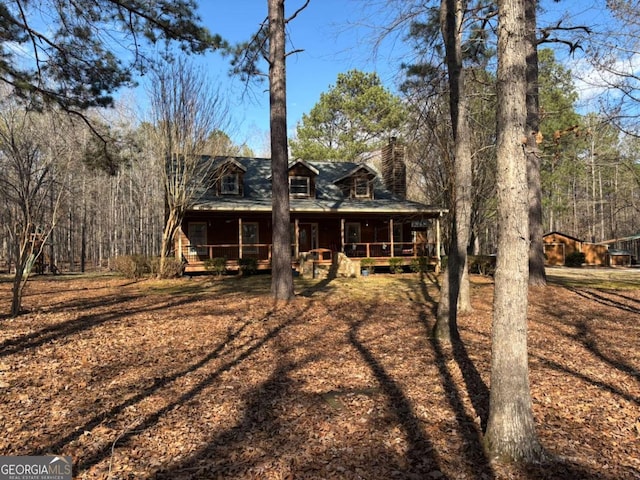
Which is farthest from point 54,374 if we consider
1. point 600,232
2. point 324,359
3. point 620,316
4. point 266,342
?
point 600,232

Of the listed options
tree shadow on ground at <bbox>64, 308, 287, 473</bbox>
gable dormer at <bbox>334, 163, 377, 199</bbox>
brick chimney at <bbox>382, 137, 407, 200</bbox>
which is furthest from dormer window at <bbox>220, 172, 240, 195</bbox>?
tree shadow on ground at <bbox>64, 308, 287, 473</bbox>

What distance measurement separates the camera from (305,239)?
21.5 meters

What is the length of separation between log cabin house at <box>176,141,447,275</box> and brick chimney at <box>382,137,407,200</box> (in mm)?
57

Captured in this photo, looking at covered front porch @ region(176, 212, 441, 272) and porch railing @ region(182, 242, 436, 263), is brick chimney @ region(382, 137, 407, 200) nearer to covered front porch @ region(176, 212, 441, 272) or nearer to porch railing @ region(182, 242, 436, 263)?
covered front porch @ region(176, 212, 441, 272)

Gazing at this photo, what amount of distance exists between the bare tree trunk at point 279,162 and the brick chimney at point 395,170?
1313 centimetres

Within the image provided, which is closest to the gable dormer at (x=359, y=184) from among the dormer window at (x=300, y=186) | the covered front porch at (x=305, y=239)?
the covered front porch at (x=305, y=239)

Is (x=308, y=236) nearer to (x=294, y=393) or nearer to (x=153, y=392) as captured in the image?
(x=294, y=393)

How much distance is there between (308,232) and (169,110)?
31.1 ft

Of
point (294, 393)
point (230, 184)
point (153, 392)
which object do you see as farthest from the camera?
point (230, 184)

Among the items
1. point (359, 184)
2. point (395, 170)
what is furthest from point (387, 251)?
point (395, 170)

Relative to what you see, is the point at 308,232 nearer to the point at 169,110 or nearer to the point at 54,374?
the point at 169,110

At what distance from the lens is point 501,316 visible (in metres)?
3.48

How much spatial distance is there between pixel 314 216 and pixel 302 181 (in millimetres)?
1985

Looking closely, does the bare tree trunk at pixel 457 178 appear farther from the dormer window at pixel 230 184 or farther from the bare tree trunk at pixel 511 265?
the dormer window at pixel 230 184
